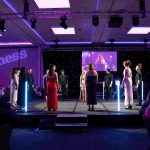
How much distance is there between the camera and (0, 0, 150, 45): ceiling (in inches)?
397

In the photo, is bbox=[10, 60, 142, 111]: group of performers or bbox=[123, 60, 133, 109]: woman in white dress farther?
bbox=[123, 60, 133, 109]: woman in white dress

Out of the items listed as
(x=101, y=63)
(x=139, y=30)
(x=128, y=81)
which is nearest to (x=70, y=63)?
(x=101, y=63)

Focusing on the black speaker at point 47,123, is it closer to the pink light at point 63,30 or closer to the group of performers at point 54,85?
the group of performers at point 54,85

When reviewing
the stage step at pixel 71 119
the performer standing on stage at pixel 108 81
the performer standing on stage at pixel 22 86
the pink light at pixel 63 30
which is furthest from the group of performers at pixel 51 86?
the performer standing on stage at pixel 108 81

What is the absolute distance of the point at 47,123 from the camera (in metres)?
8.52

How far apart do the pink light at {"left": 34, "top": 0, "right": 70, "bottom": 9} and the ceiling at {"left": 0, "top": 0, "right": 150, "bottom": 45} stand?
155 mm

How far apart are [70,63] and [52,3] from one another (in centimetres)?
919

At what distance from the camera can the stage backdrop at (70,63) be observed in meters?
19.1

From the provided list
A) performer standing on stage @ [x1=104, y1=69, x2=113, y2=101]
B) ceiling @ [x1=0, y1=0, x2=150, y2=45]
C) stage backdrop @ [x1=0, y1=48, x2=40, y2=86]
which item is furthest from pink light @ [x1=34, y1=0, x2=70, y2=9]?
stage backdrop @ [x1=0, y1=48, x2=40, y2=86]

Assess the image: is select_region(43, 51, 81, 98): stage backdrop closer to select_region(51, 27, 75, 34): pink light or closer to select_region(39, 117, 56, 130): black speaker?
select_region(51, 27, 75, 34): pink light

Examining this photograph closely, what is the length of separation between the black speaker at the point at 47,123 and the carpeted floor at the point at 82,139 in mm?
278

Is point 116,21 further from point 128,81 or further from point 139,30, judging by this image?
point 139,30

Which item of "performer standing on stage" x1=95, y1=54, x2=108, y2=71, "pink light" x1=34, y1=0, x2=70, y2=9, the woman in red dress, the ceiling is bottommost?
the woman in red dress

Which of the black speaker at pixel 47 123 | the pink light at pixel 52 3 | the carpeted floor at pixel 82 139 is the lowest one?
the carpeted floor at pixel 82 139
